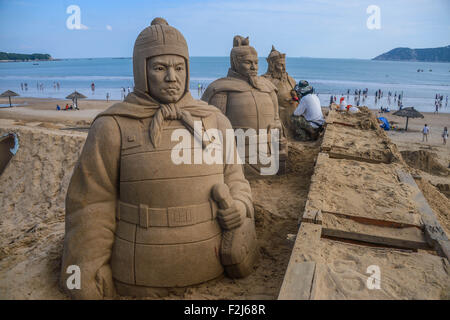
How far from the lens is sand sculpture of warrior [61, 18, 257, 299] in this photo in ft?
8.80

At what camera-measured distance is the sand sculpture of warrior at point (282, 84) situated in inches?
373

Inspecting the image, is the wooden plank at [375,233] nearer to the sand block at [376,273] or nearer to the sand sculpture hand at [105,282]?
the sand block at [376,273]

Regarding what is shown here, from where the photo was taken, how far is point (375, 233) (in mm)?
3320

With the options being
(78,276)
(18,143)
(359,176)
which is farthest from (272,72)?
(78,276)

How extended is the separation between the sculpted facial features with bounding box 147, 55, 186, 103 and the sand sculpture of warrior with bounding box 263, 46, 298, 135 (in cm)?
696

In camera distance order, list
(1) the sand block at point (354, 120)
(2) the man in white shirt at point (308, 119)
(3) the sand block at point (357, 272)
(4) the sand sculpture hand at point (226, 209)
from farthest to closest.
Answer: (1) the sand block at point (354, 120) → (2) the man in white shirt at point (308, 119) → (4) the sand sculpture hand at point (226, 209) → (3) the sand block at point (357, 272)

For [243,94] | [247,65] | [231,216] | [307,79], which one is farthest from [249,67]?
[307,79]

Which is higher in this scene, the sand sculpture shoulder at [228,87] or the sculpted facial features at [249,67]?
the sculpted facial features at [249,67]

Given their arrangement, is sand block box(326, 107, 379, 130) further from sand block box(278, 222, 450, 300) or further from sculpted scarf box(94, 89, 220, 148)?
sculpted scarf box(94, 89, 220, 148)

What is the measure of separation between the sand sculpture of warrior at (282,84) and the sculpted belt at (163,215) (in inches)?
280

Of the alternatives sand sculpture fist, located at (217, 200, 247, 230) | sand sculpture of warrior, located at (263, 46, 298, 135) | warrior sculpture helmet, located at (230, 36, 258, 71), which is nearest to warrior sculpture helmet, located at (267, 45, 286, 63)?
sand sculpture of warrior, located at (263, 46, 298, 135)

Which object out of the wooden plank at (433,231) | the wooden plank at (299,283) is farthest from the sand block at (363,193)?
the wooden plank at (299,283)

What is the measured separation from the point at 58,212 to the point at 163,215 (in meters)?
3.36
